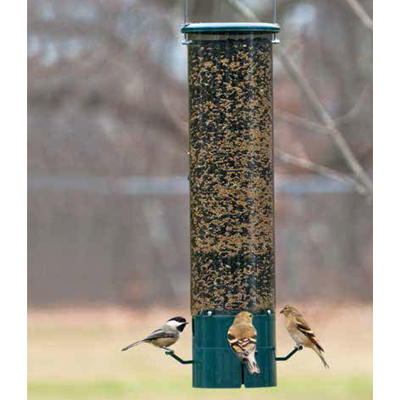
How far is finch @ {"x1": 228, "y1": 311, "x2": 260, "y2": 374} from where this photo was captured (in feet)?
16.0

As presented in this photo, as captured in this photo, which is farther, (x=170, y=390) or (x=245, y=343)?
(x=170, y=390)

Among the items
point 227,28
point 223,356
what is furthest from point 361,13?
point 223,356

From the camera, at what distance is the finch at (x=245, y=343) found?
16.0ft

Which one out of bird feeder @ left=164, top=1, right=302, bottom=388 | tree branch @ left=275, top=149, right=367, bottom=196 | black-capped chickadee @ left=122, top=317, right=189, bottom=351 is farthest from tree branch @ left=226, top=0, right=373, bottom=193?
black-capped chickadee @ left=122, top=317, right=189, bottom=351

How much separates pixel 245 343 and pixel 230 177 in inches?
24.3

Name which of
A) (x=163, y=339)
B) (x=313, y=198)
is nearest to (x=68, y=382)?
(x=313, y=198)

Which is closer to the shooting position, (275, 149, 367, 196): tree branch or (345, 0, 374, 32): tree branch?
(345, 0, 374, 32): tree branch

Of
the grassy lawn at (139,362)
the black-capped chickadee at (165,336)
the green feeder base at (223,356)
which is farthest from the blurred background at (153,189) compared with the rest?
the green feeder base at (223,356)

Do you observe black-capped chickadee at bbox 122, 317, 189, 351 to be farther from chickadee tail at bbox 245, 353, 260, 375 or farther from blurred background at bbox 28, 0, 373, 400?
blurred background at bbox 28, 0, 373, 400

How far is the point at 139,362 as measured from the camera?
14859 millimetres

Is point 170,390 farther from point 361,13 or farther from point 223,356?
point 223,356

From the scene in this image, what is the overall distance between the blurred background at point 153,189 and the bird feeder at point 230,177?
5067 mm

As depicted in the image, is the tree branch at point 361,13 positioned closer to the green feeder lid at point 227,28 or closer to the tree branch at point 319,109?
the tree branch at point 319,109

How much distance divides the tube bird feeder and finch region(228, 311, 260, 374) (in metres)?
0.17
